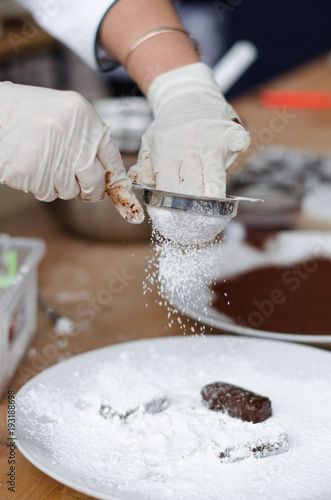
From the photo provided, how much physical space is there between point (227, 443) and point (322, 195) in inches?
46.1

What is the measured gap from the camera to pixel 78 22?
1.34m

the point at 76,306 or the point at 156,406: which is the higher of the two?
the point at 156,406

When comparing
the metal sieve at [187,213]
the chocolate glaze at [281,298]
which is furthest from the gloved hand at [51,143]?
the chocolate glaze at [281,298]

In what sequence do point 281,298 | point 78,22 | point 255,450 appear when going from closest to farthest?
1. point 255,450
2. point 281,298
3. point 78,22

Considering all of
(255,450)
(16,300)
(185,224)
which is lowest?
(16,300)

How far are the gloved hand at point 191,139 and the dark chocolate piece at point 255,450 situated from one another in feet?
1.20

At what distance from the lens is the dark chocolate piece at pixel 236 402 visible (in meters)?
0.91

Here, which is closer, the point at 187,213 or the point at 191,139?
the point at 187,213

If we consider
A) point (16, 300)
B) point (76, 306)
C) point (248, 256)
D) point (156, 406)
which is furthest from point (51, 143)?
point (248, 256)

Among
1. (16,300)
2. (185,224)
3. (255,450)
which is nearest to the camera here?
(255,450)

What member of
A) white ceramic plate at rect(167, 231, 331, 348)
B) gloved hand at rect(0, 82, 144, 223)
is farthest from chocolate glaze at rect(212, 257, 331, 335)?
gloved hand at rect(0, 82, 144, 223)

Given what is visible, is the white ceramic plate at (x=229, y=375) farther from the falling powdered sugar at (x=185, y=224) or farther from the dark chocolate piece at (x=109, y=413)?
the falling powdered sugar at (x=185, y=224)

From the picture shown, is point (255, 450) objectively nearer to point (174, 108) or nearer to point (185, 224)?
point (185, 224)

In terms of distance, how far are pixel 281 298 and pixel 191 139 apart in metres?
0.40
